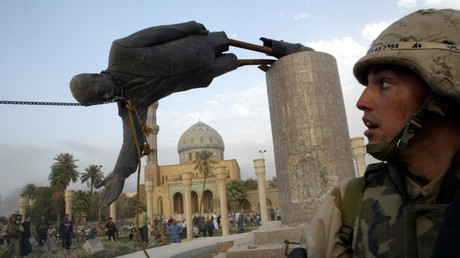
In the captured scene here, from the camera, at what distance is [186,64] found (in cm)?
365

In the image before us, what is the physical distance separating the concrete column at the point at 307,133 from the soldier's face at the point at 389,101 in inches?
155

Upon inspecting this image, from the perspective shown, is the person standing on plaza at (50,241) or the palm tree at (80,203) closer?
the person standing on plaza at (50,241)

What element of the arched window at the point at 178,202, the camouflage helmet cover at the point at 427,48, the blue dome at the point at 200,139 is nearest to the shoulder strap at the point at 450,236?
the camouflage helmet cover at the point at 427,48

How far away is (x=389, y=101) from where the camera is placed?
4.07ft

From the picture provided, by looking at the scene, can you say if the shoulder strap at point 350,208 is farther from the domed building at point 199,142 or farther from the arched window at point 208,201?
the domed building at point 199,142

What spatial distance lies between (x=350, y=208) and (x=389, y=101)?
0.50 meters

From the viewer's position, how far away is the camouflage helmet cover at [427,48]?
43.3 inches

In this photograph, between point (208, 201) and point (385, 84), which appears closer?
point (385, 84)

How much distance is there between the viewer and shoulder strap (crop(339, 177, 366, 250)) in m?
1.34

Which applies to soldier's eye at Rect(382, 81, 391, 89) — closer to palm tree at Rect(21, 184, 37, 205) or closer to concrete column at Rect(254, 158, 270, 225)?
concrete column at Rect(254, 158, 270, 225)

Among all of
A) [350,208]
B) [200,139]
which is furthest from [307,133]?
[200,139]

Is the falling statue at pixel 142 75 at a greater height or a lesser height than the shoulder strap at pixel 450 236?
greater

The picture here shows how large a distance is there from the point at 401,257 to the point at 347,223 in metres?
0.25

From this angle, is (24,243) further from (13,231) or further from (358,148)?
(358,148)
